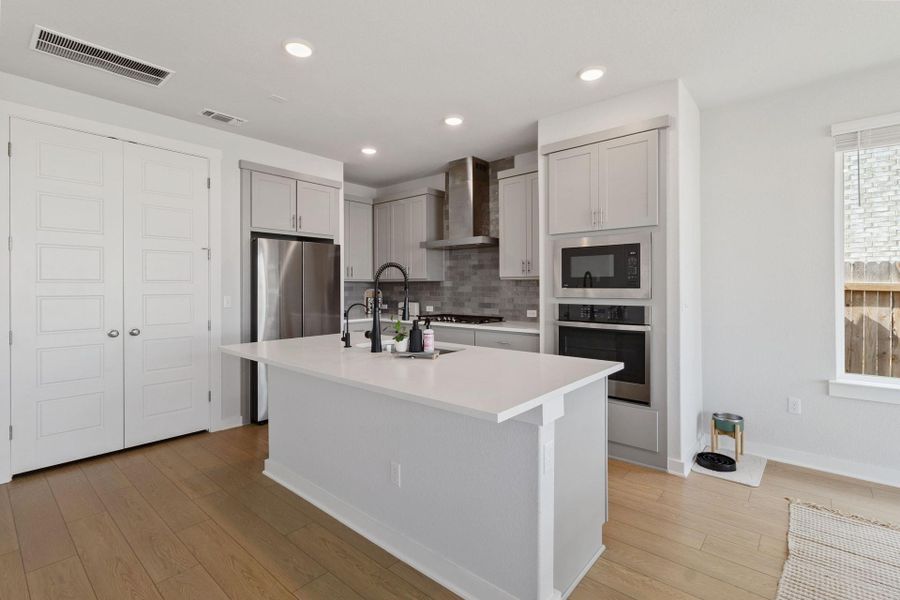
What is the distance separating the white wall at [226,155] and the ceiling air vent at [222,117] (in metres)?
0.24

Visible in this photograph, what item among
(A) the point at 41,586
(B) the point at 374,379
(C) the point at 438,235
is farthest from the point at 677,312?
(A) the point at 41,586

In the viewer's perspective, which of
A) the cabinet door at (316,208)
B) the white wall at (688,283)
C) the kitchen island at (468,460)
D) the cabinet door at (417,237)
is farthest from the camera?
the cabinet door at (417,237)

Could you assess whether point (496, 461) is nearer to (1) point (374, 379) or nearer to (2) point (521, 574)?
(2) point (521, 574)

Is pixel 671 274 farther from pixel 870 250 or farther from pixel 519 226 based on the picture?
pixel 519 226

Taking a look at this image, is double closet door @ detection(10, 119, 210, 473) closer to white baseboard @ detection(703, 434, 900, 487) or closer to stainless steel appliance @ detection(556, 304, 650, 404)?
stainless steel appliance @ detection(556, 304, 650, 404)

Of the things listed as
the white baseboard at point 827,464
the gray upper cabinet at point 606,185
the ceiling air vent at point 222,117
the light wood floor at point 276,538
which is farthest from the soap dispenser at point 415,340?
the white baseboard at point 827,464

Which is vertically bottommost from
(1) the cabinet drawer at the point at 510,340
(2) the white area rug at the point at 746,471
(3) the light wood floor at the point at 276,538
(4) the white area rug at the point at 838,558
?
(3) the light wood floor at the point at 276,538

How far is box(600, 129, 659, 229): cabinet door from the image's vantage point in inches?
115

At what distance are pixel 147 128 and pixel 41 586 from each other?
3049mm

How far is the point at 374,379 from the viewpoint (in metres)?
1.74

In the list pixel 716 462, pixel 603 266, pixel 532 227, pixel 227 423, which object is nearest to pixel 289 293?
pixel 227 423

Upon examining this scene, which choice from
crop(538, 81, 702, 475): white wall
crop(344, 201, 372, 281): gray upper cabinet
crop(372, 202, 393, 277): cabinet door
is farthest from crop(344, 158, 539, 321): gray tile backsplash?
crop(538, 81, 702, 475): white wall

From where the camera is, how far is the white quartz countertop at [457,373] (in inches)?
56.2

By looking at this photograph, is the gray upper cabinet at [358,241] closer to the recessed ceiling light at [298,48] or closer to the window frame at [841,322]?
the recessed ceiling light at [298,48]
